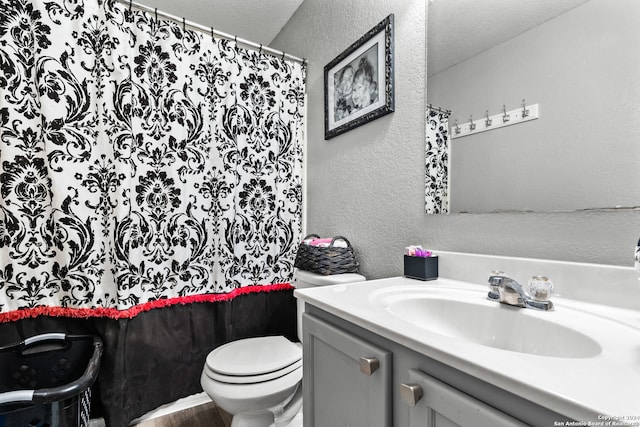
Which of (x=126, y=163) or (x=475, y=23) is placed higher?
(x=475, y=23)

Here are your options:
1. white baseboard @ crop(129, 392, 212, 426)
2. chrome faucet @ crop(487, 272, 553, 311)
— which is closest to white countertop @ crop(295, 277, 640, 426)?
chrome faucet @ crop(487, 272, 553, 311)

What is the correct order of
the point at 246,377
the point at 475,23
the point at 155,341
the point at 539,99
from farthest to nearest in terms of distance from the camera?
1. the point at 155,341
2. the point at 246,377
3. the point at 475,23
4. the point at 539,99

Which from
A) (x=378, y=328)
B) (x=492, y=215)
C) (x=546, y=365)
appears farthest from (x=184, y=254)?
(x=546, y=365)

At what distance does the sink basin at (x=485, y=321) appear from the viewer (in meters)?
0.60

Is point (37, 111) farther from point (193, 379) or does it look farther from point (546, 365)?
point (546, 365)

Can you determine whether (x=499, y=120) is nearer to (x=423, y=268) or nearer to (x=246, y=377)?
(x=423, y=268)

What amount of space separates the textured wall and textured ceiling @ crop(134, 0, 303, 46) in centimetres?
13

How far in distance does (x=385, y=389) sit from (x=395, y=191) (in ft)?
2.69

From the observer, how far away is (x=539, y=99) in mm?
812

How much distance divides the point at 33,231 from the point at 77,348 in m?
0.55

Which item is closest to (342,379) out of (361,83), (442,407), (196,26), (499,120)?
(442,407)

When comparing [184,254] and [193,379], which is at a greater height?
[184,254]

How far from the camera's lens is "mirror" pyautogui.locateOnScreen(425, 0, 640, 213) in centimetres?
69

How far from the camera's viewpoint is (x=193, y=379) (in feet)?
5.24
